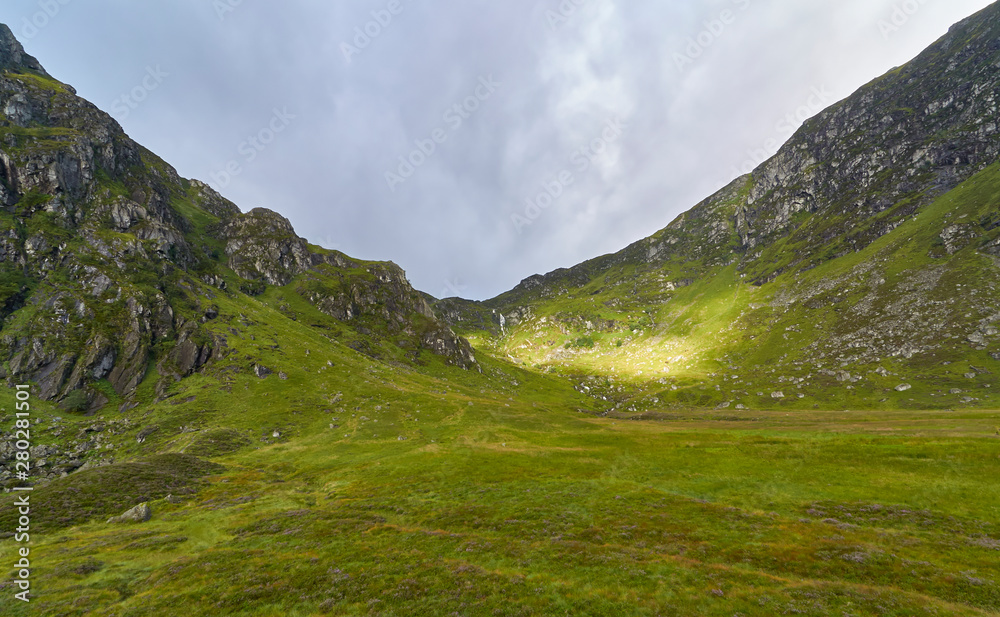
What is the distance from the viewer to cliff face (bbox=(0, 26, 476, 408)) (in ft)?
324

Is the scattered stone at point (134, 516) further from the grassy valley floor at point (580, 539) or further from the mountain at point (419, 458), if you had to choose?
the grassy valley floor at point (580, 539)

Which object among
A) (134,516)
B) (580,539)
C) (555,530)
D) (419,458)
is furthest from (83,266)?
(580,539)

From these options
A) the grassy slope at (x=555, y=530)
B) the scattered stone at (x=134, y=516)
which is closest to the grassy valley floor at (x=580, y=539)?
the grassy slope at (x=555, y=530)

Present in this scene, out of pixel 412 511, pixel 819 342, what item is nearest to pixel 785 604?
pixel 412 511

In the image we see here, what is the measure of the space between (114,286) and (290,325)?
63.4 meters

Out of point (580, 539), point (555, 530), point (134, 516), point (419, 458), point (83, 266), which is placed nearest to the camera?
point (580, 539)

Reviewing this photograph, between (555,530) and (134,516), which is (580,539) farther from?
(134,516)

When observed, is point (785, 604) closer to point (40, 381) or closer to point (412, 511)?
point (412, 511)

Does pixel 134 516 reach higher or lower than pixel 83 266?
lower

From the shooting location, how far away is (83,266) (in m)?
122

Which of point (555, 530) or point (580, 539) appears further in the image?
point (555, 530)

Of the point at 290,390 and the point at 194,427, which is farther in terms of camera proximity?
the point at 290,390

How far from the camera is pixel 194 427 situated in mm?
90750

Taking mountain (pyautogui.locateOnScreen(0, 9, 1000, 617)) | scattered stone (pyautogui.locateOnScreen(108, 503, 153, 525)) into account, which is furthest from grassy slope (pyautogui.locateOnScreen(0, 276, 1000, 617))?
scattered stone (pyautogui.locateOnScreen(108, 503, 153, 525))
